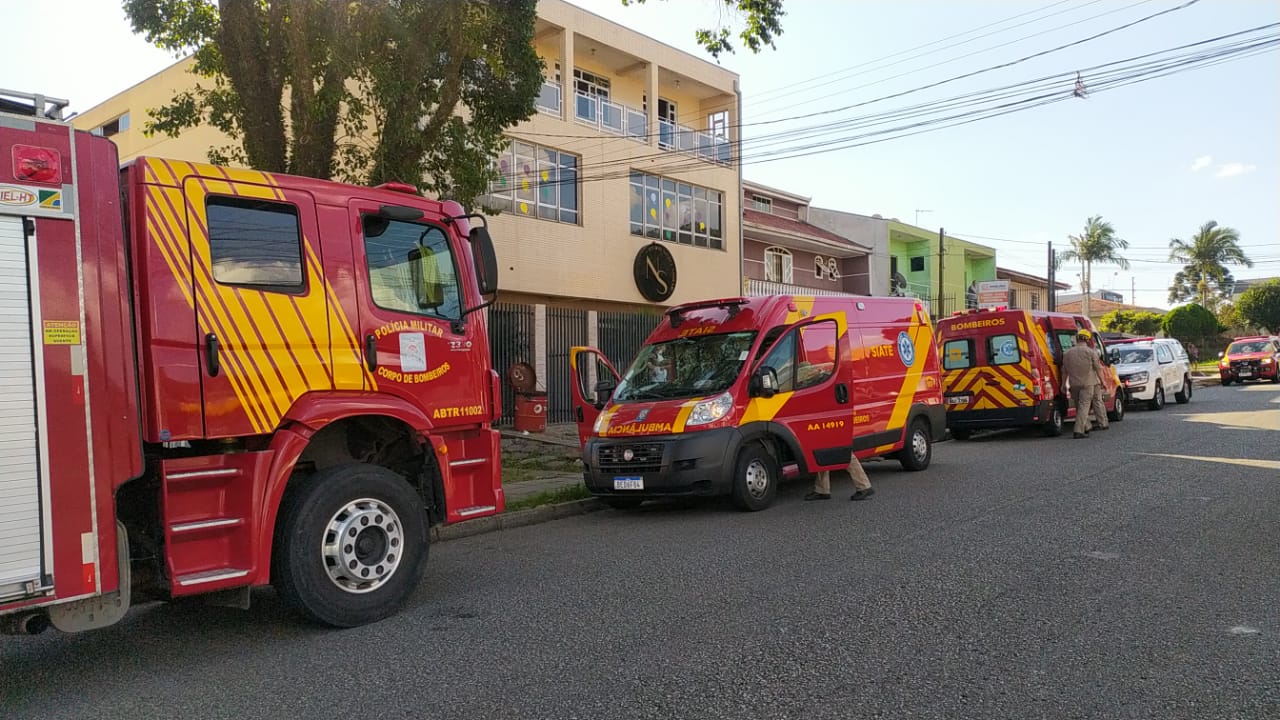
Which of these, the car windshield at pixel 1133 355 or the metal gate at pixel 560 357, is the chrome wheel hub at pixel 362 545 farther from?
the car windshield at pixel 1133 355

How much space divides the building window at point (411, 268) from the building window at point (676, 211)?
17554 millimetres

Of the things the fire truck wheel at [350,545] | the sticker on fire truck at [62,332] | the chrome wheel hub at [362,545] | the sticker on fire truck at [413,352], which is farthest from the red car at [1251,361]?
the sticker on fire truck at [62,332]

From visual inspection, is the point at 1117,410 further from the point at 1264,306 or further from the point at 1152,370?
the point at 1264,306

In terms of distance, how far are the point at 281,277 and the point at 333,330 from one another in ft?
1.39

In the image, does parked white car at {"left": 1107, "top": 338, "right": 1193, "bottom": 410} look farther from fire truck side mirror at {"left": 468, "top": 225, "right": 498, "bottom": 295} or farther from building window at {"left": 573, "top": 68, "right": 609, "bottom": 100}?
fire truck side mirror at {"left": 468, "top": 225, "right": 498, "bottom": 295}

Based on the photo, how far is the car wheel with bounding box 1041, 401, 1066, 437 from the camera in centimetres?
1502

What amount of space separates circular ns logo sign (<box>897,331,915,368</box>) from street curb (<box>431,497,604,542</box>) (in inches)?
176

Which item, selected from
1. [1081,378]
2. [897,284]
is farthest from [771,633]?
[897,284]

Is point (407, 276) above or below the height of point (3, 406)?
above

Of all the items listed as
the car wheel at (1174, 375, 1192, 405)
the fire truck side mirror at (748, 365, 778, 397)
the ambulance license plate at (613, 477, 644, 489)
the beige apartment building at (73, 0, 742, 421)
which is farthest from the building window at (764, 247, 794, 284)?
the ambulance license plate at (613, 477, 644, 489)

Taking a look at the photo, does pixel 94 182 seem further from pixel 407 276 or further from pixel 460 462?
pixel 460 462

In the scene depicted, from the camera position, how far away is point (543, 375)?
20.0m

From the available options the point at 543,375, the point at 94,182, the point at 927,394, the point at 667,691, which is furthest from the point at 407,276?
the point at 543,375

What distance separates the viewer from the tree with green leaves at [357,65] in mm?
9531
